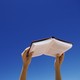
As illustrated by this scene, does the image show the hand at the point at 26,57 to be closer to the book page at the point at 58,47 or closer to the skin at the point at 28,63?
the skin at the point at 28,63

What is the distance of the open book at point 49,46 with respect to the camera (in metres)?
4.44

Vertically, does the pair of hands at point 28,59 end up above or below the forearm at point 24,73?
above

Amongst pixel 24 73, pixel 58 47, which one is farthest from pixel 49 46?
pixel 24 73

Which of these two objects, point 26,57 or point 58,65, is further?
point 58,65

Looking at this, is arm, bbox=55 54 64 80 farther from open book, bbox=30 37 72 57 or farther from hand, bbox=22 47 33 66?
hand, bbox=22 47 33 66

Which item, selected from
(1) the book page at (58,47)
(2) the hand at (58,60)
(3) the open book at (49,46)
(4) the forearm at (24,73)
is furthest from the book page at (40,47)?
(4) the forearm at (24,73)

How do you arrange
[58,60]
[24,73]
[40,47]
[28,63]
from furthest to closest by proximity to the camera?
[58,60] < [40,47] < [28,63] < [24,73]

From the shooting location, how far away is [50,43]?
15.4 ft

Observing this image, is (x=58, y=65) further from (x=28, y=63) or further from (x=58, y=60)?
(x=28, y=63)

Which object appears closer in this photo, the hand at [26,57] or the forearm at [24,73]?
the forearm at [24,73]

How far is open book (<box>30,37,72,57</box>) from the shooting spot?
444 cm

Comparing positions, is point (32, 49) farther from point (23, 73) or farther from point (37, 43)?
point (23, 73)

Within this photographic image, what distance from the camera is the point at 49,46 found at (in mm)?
4875

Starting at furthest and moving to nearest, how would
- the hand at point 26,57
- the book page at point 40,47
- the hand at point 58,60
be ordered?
the hand at point 58,60
the book page at point 40,47
the hand at point 26,57
